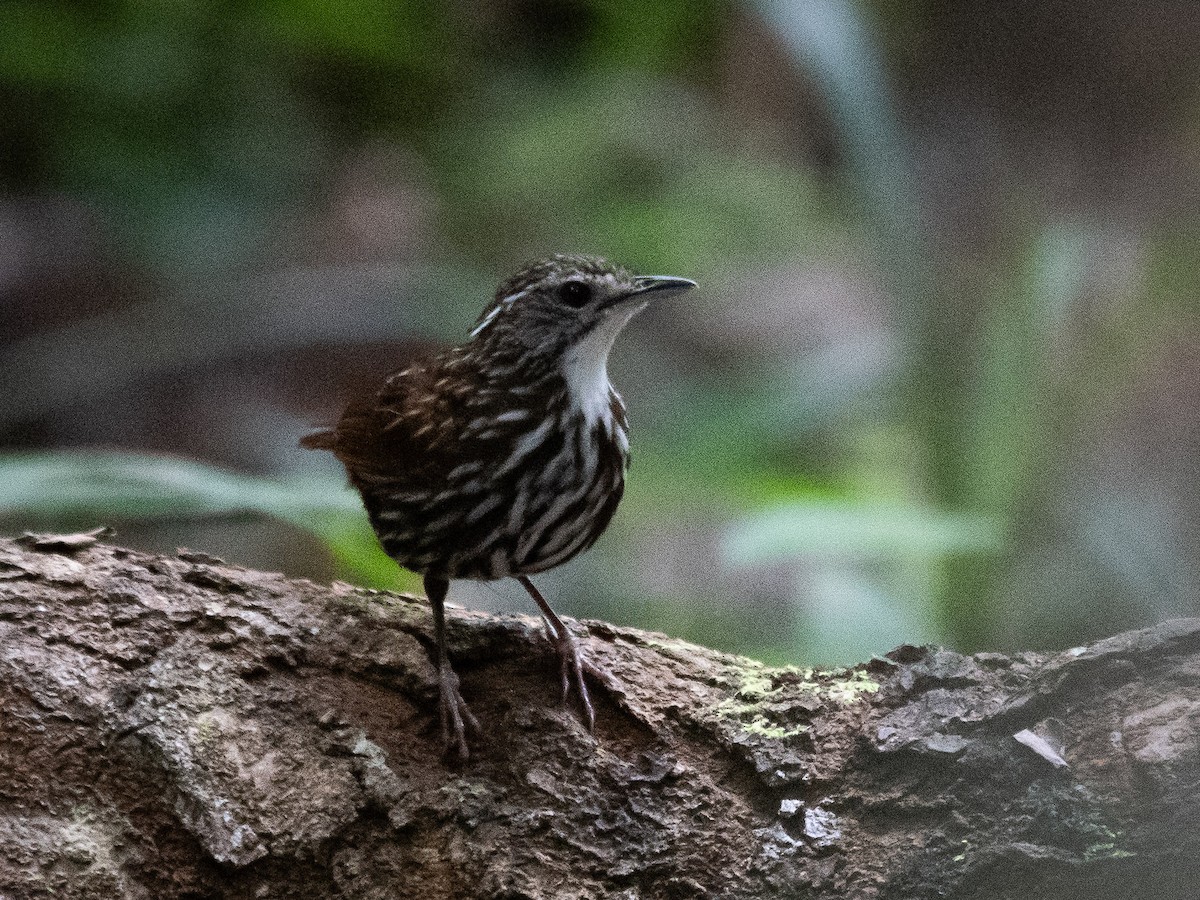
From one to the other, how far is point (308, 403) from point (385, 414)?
3.75 meters

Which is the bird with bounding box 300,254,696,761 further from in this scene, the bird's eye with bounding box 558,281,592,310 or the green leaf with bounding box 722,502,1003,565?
the green leaf with bounding box 722,502,1003,565

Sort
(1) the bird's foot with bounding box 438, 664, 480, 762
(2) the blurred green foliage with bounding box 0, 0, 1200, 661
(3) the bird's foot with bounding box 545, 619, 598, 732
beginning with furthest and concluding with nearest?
(2) the blurred green foliage with bounding box 0, 0, 1200, 661 → (3) the bird's foot with bounding box 545, 619, 598, 732 → (1) the bird's foot with bounding box 438, 664, 480, 762

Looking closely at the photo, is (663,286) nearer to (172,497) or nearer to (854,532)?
(854,532)

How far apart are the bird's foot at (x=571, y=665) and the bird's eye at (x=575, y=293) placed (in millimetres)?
686

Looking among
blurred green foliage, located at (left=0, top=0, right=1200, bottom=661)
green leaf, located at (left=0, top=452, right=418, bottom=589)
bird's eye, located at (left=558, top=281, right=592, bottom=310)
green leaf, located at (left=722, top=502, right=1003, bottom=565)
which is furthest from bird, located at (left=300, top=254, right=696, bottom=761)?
green leaf, located at (left=722, top=502, right=1003, bottom=565)

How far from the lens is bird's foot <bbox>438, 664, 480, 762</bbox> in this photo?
8.45ft

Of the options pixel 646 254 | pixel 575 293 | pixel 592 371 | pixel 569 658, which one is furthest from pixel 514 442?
pixel 646 254

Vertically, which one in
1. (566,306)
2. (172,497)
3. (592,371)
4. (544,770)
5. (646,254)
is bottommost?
(544,770)

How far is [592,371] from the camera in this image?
9.90 feet

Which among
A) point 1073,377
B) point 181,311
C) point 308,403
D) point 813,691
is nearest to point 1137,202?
point 1073,377

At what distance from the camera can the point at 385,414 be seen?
120 inches

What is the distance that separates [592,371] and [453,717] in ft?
2.71

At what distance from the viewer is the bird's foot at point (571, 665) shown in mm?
2680

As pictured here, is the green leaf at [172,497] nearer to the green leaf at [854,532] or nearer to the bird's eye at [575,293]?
the bird's eye at [575,293]
